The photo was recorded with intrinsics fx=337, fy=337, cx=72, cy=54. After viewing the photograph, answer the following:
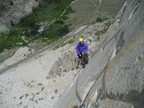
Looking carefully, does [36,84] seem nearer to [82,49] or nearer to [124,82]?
[82,49]

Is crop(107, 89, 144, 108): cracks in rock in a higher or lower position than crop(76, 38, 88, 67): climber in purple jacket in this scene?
higher

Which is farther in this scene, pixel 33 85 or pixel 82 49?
pixel 33 85

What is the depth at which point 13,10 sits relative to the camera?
5581cm

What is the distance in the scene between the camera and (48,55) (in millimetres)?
34125

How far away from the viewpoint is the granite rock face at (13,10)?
54.8m

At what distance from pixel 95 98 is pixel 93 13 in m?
37.5

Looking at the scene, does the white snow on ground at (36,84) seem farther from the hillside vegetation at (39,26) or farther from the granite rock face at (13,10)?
the granite rock face at (13,10)

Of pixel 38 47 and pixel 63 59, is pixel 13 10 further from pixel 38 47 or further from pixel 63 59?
pixel 63 59

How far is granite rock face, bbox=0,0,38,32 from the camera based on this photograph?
5481cm

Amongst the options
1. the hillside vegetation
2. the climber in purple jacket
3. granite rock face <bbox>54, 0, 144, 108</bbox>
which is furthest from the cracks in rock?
the hillside vegetation

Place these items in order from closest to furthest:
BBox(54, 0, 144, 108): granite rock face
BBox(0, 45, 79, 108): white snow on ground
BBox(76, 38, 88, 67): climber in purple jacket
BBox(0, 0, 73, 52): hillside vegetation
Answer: BBox(54, 0, 144, 108): granite rock face < BBox(76, 38, 88, 67): climber in purple jacket < BBox(0, 45, 79, 108): white snow on ground < BBox(0, 0, 73, 52): hillside vegetation

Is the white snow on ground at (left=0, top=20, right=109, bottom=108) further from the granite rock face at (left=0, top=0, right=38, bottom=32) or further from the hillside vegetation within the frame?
the granite rock face at (left=0, top=0, right=38, bottom=32)

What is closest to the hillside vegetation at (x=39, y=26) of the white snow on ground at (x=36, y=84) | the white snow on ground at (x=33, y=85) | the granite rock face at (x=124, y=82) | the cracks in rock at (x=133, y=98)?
the white snow on ground at (x=36, y=84)

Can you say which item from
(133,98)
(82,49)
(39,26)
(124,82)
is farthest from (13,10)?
(133,98)
